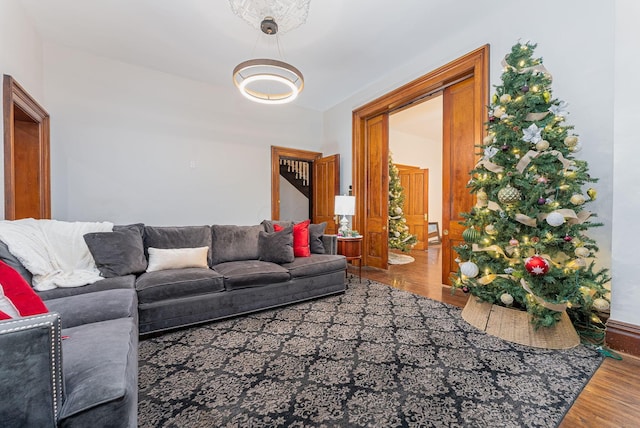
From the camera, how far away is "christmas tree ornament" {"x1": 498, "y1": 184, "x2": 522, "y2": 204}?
225cm

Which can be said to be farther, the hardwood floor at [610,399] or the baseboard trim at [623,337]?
the baseboard trim at [623,337]

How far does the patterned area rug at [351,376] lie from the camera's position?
139cm

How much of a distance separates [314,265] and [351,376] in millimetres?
1489

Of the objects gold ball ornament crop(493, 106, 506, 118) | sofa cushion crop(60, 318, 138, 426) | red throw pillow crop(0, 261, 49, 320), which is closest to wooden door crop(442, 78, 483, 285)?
gold ball ornament crop(493, 106, 506, 118)

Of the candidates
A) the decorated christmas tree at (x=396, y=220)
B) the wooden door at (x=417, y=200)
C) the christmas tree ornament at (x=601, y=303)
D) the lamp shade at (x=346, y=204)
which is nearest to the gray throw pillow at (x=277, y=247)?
the lamp shade at (x=346, y=204)

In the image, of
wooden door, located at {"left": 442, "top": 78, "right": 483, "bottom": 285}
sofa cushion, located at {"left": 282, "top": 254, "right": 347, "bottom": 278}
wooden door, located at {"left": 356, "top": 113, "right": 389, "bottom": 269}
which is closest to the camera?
sofa cushion, located at {"left": 282, "top": 254, "right": 347, "bottom": 278}

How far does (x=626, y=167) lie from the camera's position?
2.01 m

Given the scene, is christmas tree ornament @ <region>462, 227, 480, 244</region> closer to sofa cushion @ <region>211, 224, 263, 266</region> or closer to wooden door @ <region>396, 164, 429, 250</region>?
sofa cushion @ <region>211, 224, 263, 266</region>

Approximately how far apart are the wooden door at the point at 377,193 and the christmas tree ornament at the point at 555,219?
2649mm

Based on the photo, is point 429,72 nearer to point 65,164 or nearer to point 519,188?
point 519,188

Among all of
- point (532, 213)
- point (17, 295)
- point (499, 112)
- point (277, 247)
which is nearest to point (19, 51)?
point (17, 295)

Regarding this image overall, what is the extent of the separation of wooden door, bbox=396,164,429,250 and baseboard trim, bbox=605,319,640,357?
5.23m

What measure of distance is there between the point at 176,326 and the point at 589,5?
465cm

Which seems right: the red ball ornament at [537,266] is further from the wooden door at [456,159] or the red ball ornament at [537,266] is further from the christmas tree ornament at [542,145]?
the wooden door at [456,159]
